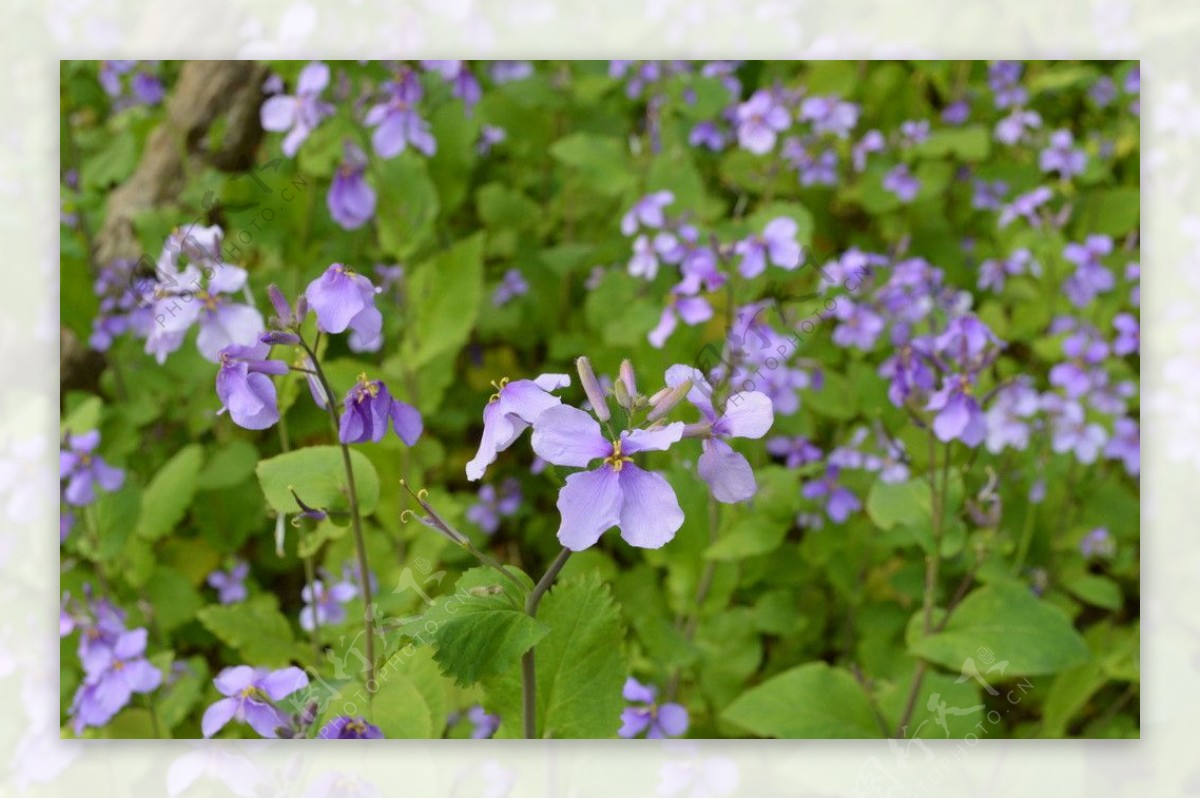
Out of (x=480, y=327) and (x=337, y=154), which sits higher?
(x=337, y=154)

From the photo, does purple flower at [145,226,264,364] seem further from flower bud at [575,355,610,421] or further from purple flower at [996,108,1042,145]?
purple flower at [996,108,1042,145]

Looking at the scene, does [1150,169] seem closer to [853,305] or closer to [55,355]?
[853,305]

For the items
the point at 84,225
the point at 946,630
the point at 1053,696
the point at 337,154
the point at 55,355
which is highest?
the point at 337,154

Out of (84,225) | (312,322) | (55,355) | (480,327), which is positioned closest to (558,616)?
(312,322)

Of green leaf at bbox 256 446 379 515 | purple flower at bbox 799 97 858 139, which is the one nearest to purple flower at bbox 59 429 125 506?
green leaf at bbox 256 446 379 515

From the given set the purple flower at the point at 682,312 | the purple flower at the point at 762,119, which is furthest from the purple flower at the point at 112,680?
the purple flower at the point at 762,119

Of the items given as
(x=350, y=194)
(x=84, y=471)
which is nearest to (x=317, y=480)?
(x=84, y=471)

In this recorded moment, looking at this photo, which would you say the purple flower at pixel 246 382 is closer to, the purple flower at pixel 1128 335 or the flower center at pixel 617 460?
the flower center at pixel 617 460

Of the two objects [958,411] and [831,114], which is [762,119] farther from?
[958,411]
